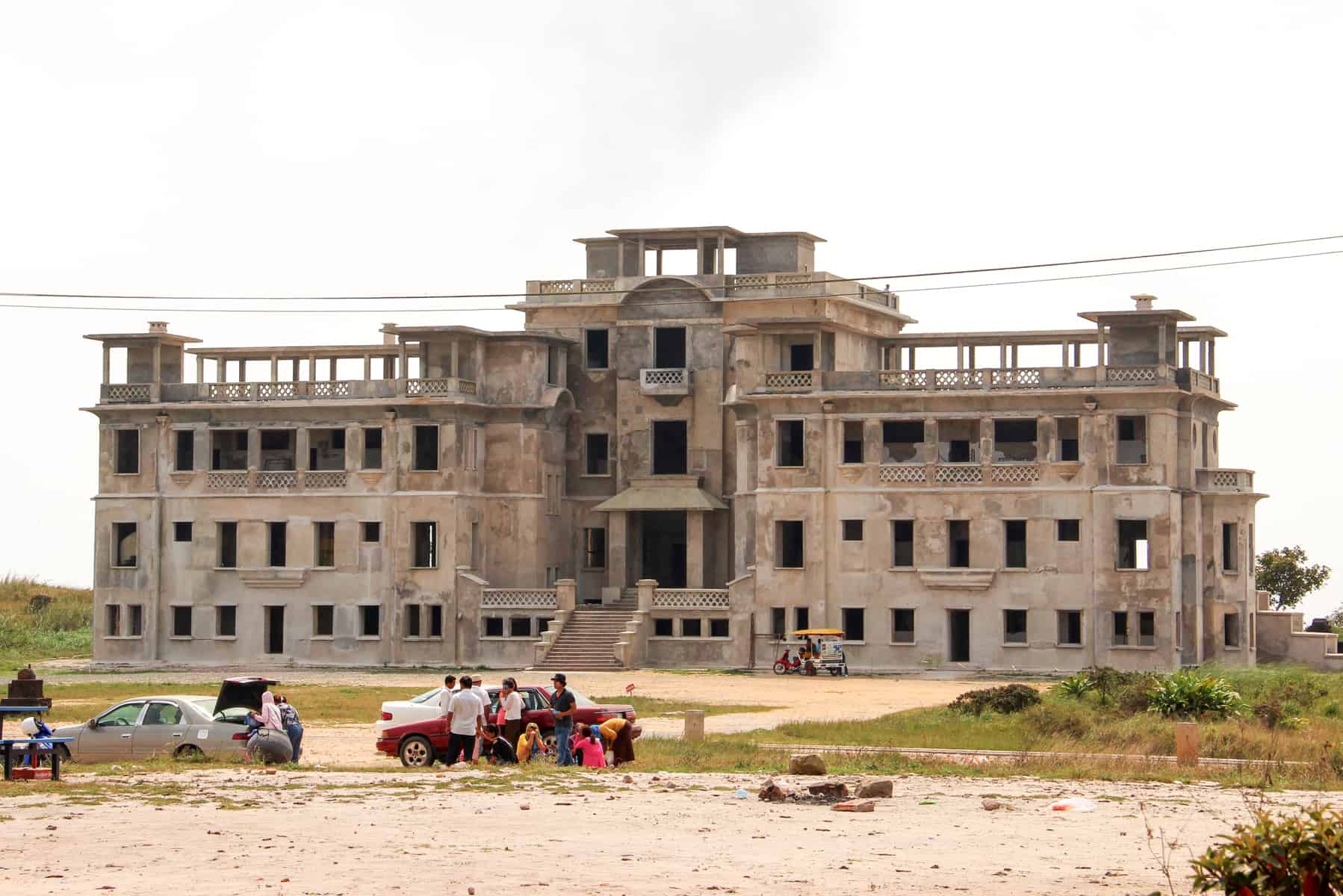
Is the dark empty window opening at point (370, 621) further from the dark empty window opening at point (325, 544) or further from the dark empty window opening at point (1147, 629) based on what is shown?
the dark empty window opening at point (1147, 629)

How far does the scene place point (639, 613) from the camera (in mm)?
65125

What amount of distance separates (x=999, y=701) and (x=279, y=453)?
34.7m

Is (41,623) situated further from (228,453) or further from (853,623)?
(853,623)

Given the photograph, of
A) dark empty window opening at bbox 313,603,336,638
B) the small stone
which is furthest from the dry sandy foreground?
dark empty window opening at bbox 313,603,336,638

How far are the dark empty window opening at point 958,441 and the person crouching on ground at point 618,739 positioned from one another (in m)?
34.4

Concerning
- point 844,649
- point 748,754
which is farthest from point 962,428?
point 748,754

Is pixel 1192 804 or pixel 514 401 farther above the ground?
pixel 514 401

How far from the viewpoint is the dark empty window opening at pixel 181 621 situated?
6981 cm

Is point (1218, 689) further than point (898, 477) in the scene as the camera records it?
No

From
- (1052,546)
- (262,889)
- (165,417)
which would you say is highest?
(165,417)

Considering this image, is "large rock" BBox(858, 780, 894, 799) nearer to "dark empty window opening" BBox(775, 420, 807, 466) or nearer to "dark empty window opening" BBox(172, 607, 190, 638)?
"dark empty window opening" BBox(775, 420, 807, 466)

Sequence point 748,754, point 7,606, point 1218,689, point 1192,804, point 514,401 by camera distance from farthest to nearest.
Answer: point 7,606 → point 514,401 → point 1218,689 → point 748,754 → point 1192,804

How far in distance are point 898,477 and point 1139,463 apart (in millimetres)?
7074

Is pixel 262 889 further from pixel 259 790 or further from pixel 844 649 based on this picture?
pixel 844 649
